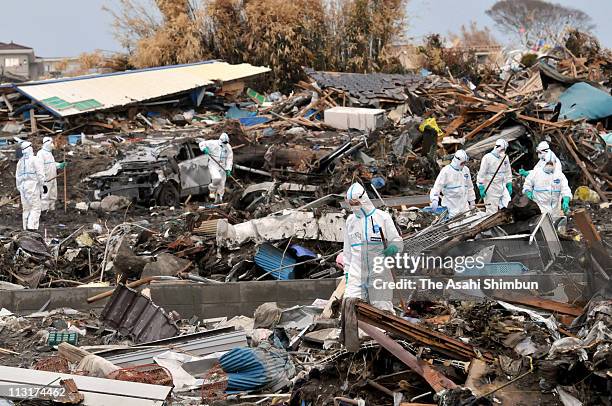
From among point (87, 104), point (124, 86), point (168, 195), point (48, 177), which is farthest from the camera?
point (124, 86)

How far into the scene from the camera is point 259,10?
36469 millimetres

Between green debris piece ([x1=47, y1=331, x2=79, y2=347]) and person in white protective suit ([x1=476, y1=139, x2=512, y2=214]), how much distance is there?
23.6 feet

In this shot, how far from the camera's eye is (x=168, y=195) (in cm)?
1867

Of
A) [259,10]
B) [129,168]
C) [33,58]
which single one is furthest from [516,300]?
[33,58]

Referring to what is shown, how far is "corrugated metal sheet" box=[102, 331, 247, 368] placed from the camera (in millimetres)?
9203

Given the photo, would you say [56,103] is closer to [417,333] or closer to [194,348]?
[194,348]

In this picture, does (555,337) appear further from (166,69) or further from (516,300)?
(166,69)

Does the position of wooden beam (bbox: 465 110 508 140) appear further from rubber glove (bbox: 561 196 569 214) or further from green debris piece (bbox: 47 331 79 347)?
green debris piece (bbox: 47 331 79 347)

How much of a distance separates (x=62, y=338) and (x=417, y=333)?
14.6 feet

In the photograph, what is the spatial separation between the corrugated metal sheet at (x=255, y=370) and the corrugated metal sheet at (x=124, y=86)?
19.0 meters

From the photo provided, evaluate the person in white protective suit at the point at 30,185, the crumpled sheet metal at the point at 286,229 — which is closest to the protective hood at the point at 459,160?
the crumpled sheet metal at the point at 286,229

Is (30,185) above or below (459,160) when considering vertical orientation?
below

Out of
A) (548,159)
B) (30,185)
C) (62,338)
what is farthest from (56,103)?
(62,338)

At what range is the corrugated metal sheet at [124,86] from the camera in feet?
89.0
